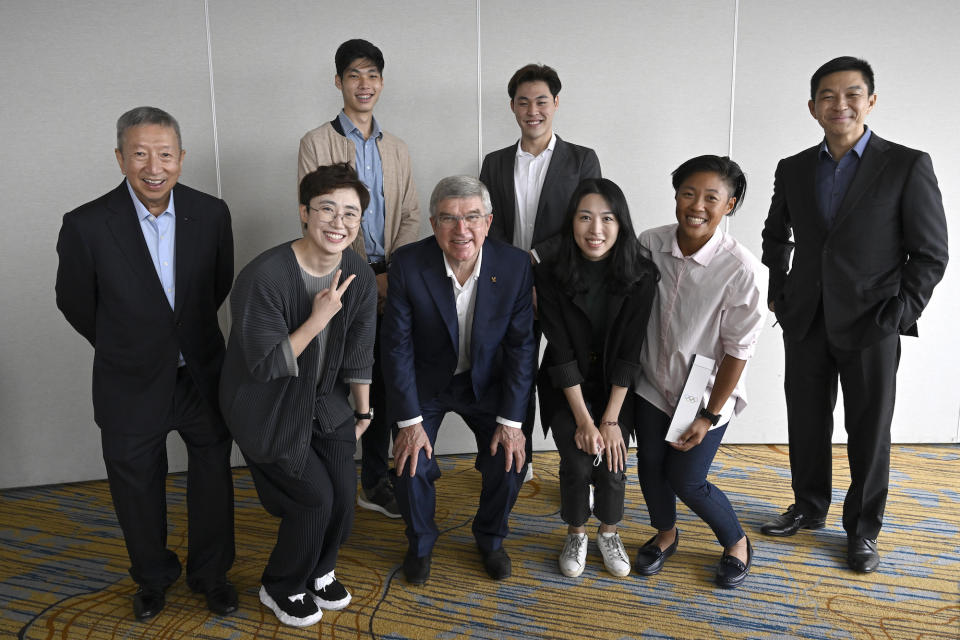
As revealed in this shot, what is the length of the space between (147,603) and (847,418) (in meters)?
2.57

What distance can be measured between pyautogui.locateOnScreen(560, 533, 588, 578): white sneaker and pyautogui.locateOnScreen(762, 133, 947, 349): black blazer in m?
1.15

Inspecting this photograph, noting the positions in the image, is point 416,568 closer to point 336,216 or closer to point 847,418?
point 336,216

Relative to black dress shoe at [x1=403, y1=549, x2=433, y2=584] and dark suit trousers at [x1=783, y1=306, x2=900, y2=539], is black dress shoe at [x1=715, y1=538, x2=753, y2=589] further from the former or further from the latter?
black dress shoe at [x1=403, y1=549, x2=433, y2=584]

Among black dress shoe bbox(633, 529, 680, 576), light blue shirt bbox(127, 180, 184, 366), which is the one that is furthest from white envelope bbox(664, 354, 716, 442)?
light blue shirt bbox(127, 180, 184, 366)

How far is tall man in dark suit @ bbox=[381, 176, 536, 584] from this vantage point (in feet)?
7.70

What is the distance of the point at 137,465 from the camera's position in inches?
84.2

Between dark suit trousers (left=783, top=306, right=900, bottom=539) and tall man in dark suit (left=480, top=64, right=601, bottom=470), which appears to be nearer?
dark suit trousers (left=783, top=306, right=900, bottom=539)

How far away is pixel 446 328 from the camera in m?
2.37

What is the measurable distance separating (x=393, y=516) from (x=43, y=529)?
1.47 meters

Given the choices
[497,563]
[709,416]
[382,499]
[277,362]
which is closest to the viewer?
[277,362]

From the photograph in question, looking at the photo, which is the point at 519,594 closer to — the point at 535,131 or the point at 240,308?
the point at 240,308

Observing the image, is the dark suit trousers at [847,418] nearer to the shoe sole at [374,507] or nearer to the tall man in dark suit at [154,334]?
the shoe sole at [374,507]

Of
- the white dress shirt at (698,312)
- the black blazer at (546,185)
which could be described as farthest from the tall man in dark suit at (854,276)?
the black blazer at (546,185)

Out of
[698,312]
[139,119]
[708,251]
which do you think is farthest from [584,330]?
[139,119]
